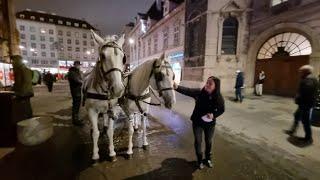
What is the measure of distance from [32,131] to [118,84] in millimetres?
3302

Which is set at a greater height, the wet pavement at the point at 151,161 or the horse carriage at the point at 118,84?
the horse carriage at the point at 118,84

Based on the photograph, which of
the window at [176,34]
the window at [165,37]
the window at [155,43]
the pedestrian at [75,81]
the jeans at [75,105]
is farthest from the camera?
the window at [155,43]

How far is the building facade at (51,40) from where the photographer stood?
60.0 metres

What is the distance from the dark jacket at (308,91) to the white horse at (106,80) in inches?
202

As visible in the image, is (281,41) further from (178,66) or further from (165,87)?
(165,87)

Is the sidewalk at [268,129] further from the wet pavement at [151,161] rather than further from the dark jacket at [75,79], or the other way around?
the dark jacket at [75,79]

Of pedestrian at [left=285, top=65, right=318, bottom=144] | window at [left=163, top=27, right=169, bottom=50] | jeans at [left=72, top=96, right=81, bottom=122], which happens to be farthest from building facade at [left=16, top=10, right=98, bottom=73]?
pedestrian at [left=285, top=65, right=318, bottom=144]

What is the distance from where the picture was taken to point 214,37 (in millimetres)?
16250

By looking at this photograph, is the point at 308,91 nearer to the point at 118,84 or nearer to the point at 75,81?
the point at 118,84

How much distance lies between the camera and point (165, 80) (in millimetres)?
3596

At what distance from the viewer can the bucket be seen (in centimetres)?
464

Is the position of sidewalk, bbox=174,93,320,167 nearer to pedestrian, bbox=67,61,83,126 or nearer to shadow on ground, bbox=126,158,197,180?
shadow on ground, bbox=126,158,197,180

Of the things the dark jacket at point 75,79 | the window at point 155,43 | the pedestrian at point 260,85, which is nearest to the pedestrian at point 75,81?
the dark jacket at point 75,79

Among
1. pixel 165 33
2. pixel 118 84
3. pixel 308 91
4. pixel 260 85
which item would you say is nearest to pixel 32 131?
pixel 118 84
